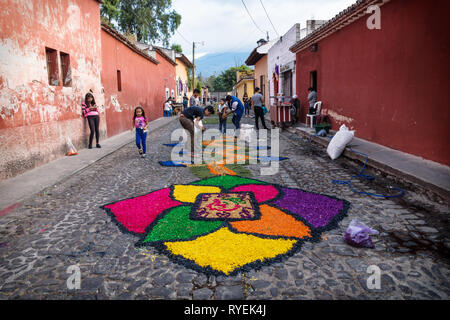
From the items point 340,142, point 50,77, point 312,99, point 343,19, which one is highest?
point 343,19

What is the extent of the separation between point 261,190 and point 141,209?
1.91 metres

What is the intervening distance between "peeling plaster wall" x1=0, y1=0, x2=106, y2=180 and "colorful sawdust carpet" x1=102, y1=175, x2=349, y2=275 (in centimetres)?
336

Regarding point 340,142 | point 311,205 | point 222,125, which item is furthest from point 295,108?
point 311,205

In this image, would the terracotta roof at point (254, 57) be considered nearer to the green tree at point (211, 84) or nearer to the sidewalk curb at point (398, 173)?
the sidewalk curb at point (398, 173)

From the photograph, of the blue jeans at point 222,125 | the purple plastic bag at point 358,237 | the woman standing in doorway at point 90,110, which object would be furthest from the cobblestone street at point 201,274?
the blue jeans at point 222,125

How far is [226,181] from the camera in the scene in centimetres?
592

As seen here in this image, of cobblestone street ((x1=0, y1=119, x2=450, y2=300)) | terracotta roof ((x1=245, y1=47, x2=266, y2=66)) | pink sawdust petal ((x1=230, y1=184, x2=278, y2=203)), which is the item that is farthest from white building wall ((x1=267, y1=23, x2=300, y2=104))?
cobblestone street ((x1=0, y1=119, x2=450, y2=300))

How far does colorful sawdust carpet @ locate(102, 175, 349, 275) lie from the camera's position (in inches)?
123

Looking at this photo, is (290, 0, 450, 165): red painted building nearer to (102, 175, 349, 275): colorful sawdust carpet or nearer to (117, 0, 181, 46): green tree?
(102, 175, 349, 275): colorful sawdust carpet

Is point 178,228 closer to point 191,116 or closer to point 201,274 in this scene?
point 201,274

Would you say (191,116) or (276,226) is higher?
(191,116)

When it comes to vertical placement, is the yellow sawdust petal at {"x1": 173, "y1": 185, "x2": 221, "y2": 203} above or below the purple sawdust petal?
above

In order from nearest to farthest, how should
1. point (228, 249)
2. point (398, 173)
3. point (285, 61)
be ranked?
point (228, 249) → point (398, 173) → point (285, 61)
